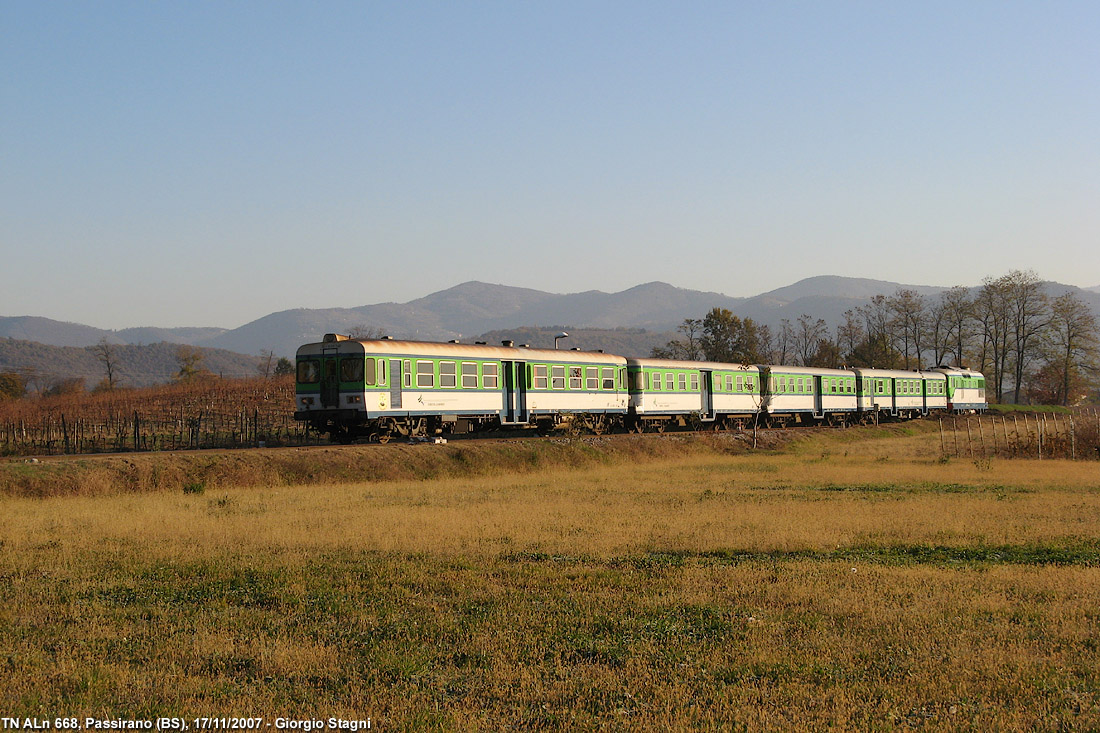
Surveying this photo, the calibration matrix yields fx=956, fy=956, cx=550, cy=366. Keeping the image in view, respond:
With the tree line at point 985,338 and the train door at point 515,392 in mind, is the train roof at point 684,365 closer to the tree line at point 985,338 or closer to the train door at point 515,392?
the train door at point 515,392

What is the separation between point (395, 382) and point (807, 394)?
34034 mm

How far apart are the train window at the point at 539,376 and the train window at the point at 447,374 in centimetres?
504

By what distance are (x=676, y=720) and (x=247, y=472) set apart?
22822 millimetres

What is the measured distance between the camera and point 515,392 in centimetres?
3872

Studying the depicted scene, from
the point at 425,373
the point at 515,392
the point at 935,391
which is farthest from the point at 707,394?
the point at 935,391

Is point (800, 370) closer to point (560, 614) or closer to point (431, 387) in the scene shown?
point (431, 387)

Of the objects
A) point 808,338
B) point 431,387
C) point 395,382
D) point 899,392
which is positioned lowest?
point 899,392

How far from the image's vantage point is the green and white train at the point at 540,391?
3219cm

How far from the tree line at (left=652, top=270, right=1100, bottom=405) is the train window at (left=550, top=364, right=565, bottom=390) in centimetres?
5513

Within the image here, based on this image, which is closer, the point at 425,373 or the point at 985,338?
the point at 425,373

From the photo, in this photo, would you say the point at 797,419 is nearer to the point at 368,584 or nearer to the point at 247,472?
the point at 247,472

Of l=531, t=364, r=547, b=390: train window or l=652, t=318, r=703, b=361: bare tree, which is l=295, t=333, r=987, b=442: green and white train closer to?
l=531, t=364, r=547, b=390: train window

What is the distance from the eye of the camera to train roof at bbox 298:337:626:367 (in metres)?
32.0

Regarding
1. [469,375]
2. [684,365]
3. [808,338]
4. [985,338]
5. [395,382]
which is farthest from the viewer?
[808,338]
